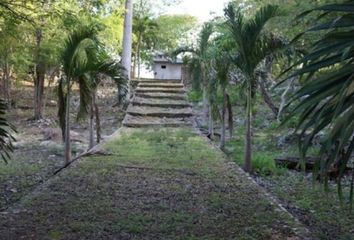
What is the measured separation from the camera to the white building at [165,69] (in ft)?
85.5

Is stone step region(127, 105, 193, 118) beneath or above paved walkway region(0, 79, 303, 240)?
above

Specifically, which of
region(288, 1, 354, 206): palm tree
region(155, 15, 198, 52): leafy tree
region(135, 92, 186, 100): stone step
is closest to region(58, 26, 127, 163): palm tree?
region(288, 1, 354, 206): palm tree

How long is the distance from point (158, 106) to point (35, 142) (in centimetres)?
456

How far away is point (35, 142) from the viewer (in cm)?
1302

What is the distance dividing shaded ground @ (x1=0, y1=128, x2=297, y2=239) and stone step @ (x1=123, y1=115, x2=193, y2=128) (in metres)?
5.12

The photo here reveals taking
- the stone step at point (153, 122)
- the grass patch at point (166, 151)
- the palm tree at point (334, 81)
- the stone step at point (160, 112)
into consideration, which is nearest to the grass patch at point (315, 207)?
the grass patch at point (166, 151)

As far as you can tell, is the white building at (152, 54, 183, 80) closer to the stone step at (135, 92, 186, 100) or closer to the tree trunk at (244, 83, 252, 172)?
the stone step at (135, 92, 186, 100)

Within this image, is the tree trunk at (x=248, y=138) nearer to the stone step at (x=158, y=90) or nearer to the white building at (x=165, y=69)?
the stone step at (x=158, y=90)

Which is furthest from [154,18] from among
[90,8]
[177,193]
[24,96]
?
[177,193]

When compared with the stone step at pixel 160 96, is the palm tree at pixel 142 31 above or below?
above

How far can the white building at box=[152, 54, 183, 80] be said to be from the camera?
26047mm

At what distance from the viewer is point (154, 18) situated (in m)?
27.6

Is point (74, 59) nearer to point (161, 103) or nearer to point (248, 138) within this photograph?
point (248, 138)

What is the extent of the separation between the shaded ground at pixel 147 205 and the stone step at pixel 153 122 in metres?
5.12
